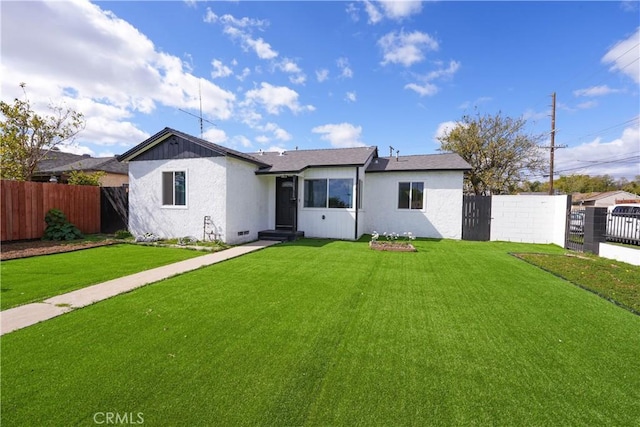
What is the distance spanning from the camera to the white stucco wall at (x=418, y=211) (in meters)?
12.2

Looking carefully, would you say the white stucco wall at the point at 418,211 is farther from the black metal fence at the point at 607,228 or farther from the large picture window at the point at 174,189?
the large picture window at the point at 174,189

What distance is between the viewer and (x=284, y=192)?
12.2m

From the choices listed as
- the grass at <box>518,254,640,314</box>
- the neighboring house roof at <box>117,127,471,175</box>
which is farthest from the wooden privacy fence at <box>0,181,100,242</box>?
the grass at <box>518,254,640,314</box>

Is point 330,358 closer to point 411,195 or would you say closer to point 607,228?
point 411,195

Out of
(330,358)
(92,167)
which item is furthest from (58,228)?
(330,358)

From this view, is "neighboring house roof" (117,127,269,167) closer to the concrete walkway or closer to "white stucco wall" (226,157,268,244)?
"white stucco wall" (226,157,268,244)

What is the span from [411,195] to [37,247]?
14119 millimetres

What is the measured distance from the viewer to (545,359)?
2807 mm

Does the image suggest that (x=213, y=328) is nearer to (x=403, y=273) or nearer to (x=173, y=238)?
(x=403, y=273)

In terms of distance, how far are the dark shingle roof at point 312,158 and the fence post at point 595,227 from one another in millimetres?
7558

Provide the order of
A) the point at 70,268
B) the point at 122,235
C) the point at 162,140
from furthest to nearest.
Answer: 1. the point at 122,235
2. the point at 162,140
3. the point at 70,268

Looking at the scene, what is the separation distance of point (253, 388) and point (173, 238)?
Result: 9.83m

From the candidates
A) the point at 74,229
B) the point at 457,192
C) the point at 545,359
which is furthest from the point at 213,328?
the point at 457,192

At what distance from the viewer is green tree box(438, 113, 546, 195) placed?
20.5m
